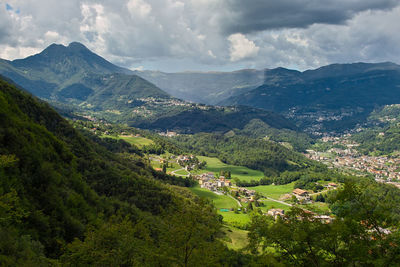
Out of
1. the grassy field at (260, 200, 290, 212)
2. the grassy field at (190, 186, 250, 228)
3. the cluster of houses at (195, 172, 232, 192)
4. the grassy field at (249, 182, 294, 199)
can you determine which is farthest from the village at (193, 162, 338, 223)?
the grassy field at (249, 182, 294, 199)

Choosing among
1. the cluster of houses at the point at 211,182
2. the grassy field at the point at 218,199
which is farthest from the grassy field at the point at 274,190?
the grassy field at the point at 218,199

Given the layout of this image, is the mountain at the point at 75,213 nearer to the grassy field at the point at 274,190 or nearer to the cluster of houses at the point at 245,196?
the cluster of houses at the point at 245,196

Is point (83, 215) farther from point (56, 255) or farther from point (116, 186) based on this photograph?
point (116, 186)

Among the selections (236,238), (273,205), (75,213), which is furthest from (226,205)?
(75,213)

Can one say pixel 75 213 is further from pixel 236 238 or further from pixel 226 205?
pixel 226 205

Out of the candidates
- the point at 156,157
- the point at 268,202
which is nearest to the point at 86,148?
the point at 268,202
